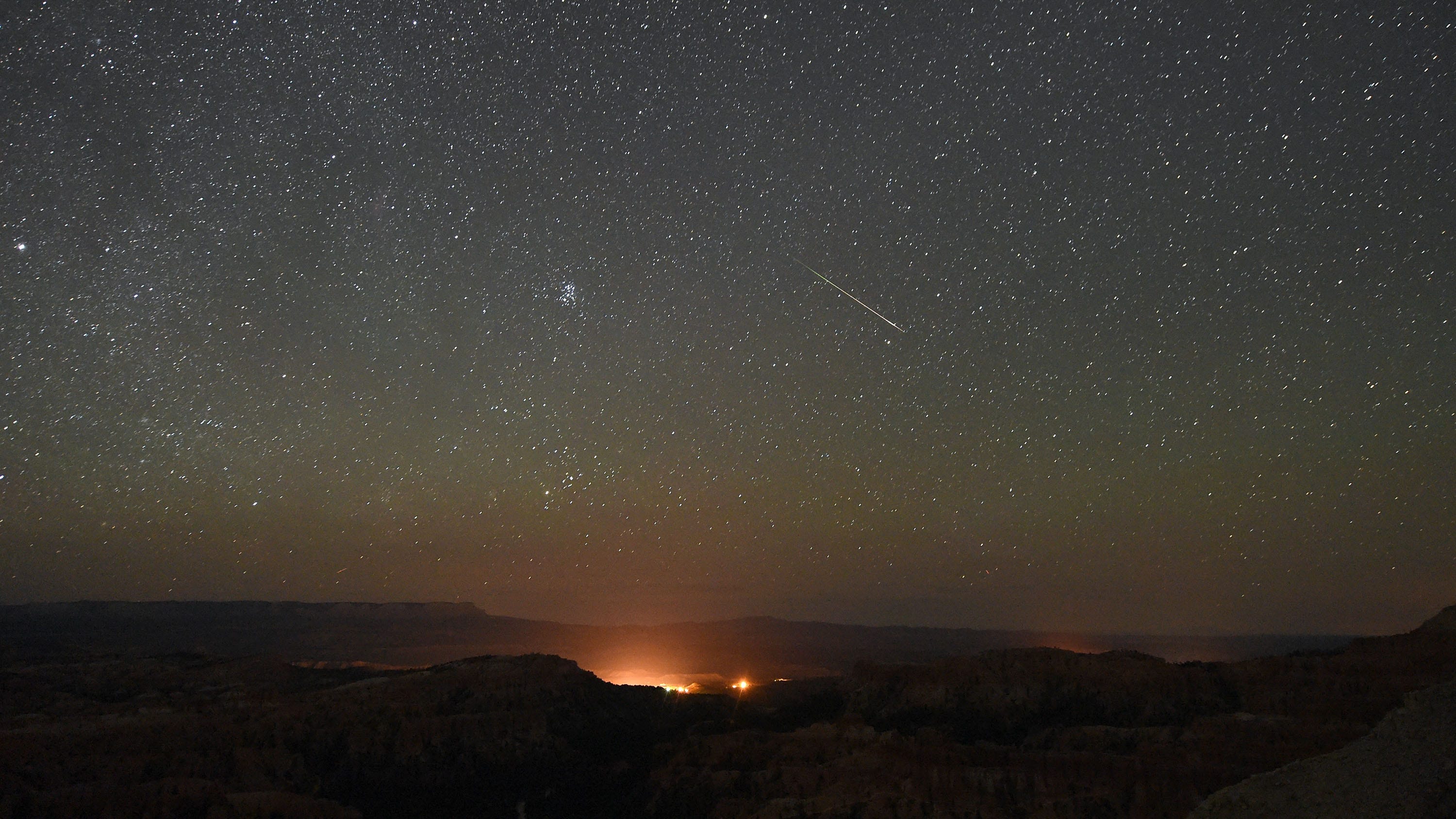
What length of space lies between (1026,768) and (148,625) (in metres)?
183

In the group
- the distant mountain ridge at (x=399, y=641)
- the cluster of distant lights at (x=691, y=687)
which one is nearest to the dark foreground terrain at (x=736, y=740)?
the cluster of distant lights at (x=691, y=687)

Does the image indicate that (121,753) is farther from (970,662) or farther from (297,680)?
(970,662)

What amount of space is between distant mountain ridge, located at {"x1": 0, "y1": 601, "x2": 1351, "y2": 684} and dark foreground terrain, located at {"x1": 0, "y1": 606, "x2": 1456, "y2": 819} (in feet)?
260

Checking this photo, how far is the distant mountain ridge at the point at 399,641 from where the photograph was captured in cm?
14288

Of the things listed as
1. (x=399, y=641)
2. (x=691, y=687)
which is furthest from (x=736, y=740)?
(x=399, y=641)

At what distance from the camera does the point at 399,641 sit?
16438 centimetres

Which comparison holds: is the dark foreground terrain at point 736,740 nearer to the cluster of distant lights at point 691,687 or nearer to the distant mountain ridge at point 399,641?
the cluster of distant lights at point 691,687

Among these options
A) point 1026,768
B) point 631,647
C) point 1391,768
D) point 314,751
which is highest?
point 1391,768

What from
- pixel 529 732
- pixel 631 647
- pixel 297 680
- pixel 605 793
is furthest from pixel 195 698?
pixel 631 647

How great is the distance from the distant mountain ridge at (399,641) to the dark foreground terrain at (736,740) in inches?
3115

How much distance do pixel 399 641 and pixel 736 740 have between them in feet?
479

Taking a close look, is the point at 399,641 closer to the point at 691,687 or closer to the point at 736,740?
the point at 691,687

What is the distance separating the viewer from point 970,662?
52.2 metres

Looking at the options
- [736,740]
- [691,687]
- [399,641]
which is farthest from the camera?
[399,641]
